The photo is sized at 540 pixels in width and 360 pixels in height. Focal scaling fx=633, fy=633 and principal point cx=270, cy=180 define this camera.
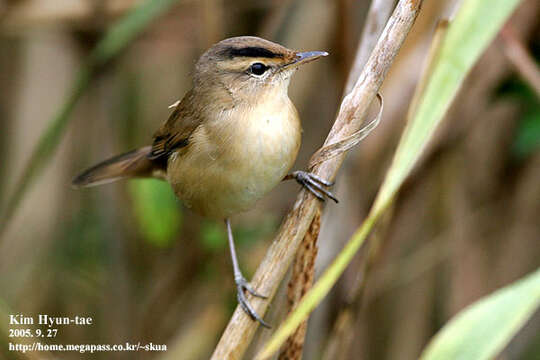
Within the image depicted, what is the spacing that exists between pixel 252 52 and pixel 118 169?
0.96 m

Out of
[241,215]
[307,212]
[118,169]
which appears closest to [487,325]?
[307,212]

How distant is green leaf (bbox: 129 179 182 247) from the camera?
271 centimetres

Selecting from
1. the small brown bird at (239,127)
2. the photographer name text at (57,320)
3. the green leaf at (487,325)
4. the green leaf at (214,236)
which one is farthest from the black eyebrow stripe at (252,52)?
the photographer name text at (57,320)

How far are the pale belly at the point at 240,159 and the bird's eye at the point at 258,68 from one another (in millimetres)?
140

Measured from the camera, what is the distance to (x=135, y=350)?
128 inches

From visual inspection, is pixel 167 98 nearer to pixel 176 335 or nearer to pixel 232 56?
pixel 176 335

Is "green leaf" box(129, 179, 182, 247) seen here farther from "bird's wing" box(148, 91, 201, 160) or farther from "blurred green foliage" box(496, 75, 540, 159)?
"blurred green foliage" box(496, 75, 540, 159)

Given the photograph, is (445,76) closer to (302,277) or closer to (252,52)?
(302,277)

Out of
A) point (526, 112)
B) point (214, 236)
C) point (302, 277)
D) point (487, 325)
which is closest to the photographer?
point (487, 325)

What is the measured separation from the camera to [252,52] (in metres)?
2.08

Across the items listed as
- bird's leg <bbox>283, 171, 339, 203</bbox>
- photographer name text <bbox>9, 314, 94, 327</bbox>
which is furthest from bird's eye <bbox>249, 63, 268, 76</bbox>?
photographer name text <bbox>9, 314, 94, 327</bbox>

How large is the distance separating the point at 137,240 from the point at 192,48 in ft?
→ 3.75

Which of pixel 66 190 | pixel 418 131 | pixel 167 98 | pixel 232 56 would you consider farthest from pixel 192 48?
pixel 418 131

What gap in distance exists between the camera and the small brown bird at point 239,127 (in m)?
2.06
